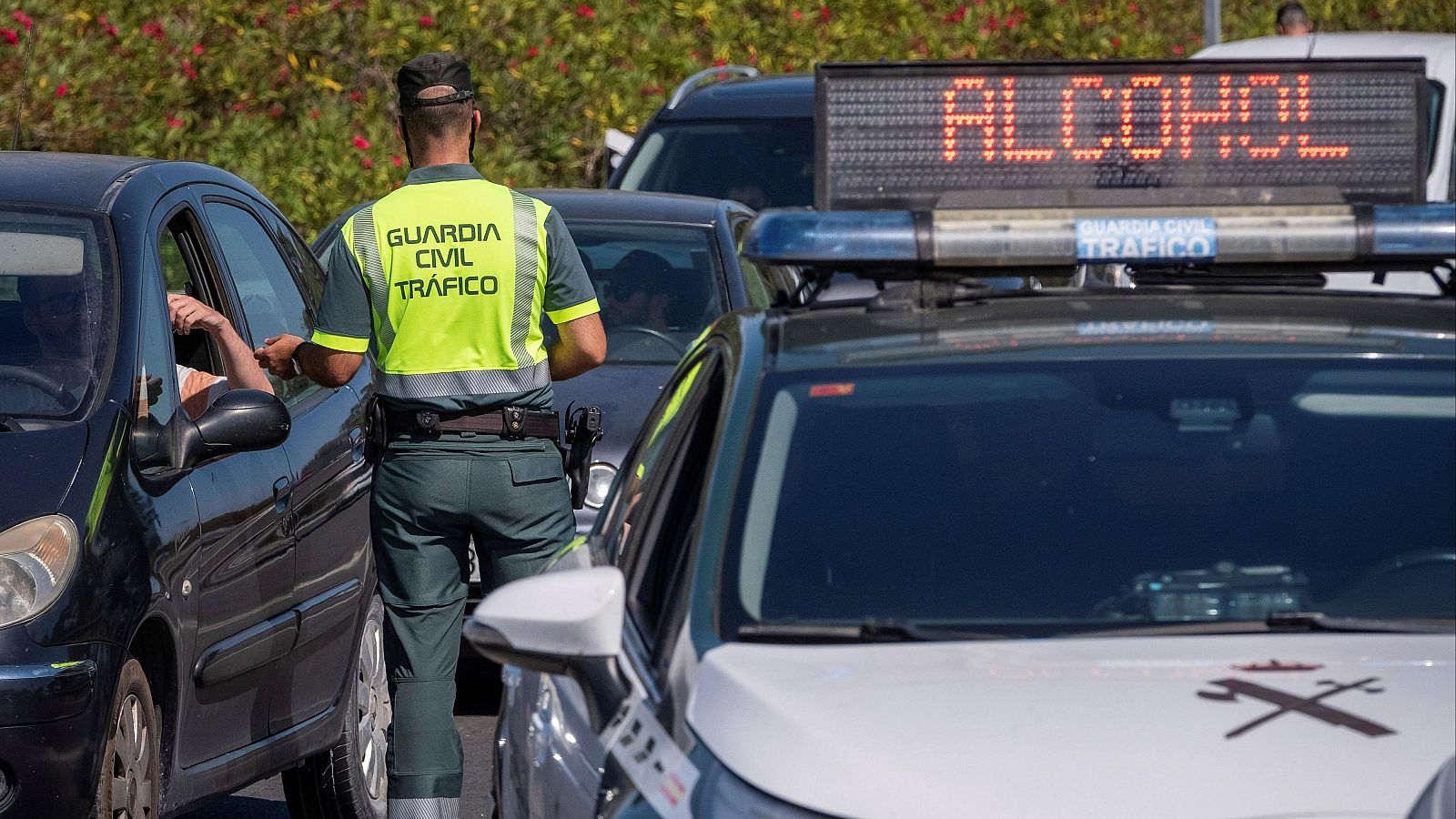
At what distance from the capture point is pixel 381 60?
17.0 m

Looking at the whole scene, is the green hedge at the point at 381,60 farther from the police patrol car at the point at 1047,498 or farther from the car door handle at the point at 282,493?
the police patrol car at the point at 1047,498

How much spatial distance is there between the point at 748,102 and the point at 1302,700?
9.56m

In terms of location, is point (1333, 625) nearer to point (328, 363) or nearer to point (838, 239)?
point (838, 239)

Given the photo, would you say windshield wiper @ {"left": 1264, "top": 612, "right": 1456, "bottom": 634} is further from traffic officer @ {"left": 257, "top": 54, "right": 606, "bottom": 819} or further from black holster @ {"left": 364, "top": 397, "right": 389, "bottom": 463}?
black holster @ {"left": 364, "top": 397, "right": 389, "bottom": 463}

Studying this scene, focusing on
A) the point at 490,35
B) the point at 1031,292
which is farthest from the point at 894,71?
the point at 490,35

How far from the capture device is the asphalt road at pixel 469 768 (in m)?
6.72

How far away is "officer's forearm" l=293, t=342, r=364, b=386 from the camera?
5.46m

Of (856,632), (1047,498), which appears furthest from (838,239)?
(856,632)

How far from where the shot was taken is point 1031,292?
428cm

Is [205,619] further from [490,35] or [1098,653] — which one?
[490,35]

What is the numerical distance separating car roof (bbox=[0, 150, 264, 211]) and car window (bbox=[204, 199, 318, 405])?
0.18m

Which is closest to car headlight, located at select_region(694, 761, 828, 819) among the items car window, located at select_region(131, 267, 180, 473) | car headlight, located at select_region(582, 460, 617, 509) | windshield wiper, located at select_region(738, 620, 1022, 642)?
windshield wiper, located at select_region(738, 620, 1022, 642)

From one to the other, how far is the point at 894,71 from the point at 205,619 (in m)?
1.93

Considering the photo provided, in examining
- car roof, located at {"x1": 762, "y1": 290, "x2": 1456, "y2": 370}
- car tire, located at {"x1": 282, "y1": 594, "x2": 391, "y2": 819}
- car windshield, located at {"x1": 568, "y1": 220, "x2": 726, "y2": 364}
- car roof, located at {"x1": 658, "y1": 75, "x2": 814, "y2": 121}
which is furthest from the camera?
car roof, located at {"x1": 658, "y1": 75, "x2": 814, "y2": 121}
